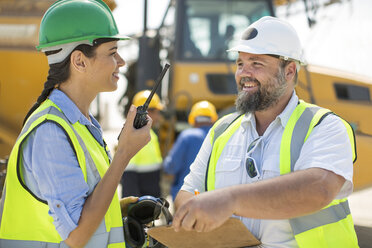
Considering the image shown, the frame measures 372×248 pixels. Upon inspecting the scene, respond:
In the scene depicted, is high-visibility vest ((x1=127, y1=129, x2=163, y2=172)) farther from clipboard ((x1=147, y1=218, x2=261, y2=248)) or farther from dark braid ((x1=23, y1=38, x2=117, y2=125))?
clipboard ((x1=147, y1=218, x2=261, y2=248))

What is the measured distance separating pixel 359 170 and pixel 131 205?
276 cm

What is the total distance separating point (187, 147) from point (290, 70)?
9.70 feet

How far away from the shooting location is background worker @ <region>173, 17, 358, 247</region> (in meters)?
1.41

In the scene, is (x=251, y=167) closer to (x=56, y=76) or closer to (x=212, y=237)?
(x=212, y=237)

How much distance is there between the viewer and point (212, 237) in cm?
166

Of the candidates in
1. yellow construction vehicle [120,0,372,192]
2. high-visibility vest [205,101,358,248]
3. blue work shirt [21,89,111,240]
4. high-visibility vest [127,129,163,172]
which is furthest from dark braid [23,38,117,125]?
yellow construction vehicle [120,0,372,192]

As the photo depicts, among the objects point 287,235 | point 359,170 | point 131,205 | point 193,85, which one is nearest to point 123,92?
point 193,85

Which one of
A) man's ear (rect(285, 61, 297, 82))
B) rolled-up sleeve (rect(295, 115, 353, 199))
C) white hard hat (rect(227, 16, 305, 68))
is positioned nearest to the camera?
rolled-up sleeve (rect(295, 115, 353, 199))

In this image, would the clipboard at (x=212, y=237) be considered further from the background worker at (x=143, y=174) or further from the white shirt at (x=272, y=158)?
the background worker at (x=143, y=174)

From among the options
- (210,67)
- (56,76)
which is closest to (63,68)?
(56,76)

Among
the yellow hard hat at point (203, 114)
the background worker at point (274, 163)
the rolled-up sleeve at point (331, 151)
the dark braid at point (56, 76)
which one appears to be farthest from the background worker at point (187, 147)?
the rolled-up sleeve at point (331, 151)

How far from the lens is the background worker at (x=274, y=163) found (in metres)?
1.41

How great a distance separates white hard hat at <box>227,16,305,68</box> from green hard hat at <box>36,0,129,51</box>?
64cm

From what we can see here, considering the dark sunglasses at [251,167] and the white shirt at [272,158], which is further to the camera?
the dark sunglasses at [251,167]
